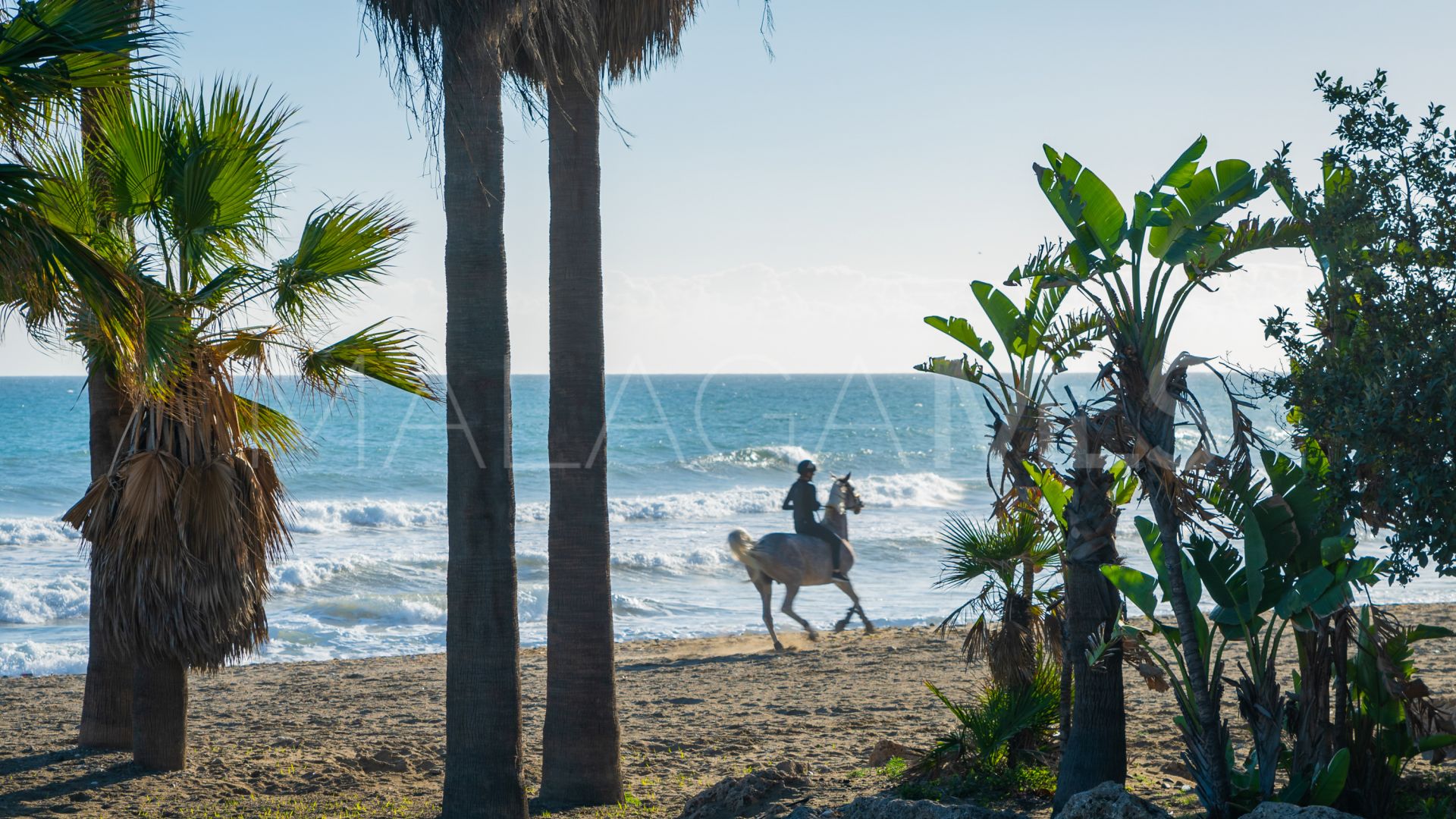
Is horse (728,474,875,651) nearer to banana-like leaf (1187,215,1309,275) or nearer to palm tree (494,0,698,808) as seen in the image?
palm tree (494,0,698,808)

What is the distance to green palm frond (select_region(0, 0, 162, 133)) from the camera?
5.06 m

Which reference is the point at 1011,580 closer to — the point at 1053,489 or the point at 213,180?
the point at 1053,489

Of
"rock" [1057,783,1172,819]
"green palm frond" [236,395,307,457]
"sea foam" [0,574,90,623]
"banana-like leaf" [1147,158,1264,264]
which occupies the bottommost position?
→ "sea foam" [0,574,90,623]

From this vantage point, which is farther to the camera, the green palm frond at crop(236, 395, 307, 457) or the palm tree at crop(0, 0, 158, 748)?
the green palm frond at crop(236, 395, 307, 457)

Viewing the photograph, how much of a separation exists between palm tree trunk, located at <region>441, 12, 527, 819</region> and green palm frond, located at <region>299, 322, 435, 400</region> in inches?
54.1

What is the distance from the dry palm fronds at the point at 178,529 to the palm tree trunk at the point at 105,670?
55cm

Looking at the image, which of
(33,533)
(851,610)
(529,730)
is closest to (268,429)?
(529,730)

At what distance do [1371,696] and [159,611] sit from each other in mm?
7430

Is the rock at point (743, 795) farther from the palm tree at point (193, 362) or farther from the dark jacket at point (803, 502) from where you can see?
the dark jacket at point (803, 502)

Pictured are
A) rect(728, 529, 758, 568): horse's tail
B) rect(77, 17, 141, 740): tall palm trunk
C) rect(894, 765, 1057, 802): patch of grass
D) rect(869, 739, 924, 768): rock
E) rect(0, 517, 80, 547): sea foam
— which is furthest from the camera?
rect(0, 517, 80, 547): sea foam

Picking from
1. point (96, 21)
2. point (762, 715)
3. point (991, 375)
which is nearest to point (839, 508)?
point (762, 715)

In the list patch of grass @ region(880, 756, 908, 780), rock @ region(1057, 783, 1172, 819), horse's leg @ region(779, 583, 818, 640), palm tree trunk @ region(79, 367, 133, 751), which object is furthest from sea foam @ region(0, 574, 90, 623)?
rock @ region(1057, 783, 1172, 819)

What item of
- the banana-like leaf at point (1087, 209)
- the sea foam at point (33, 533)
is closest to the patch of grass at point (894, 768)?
the banana-like leaf at point (1087, 209)

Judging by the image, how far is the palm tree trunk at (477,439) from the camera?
6.10 m
